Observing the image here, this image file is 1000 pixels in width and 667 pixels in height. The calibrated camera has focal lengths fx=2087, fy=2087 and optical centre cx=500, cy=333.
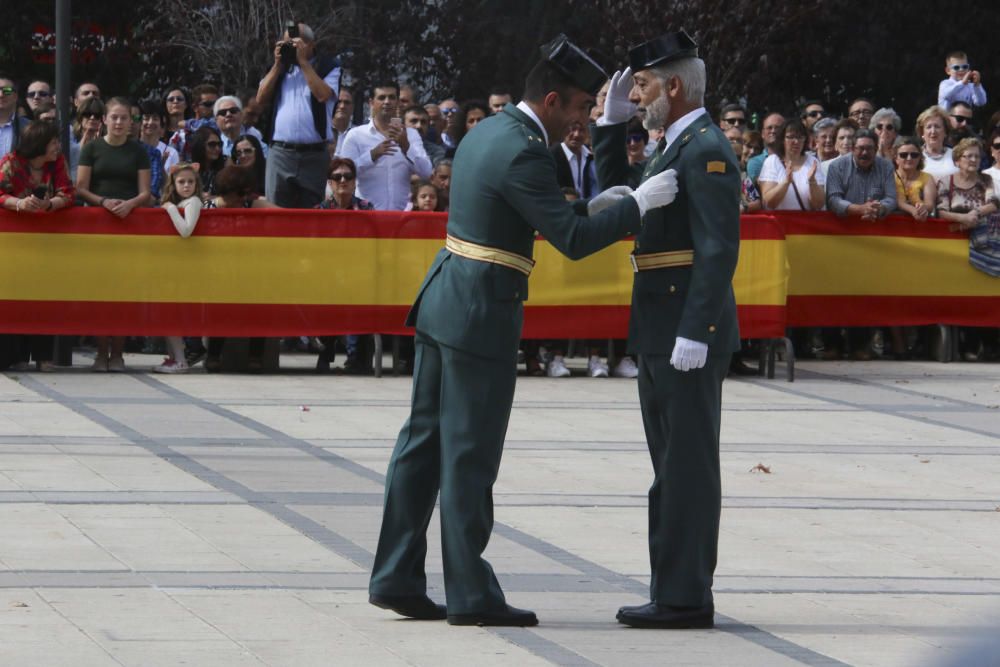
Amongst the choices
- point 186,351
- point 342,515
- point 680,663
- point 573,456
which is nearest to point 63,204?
point 186,351

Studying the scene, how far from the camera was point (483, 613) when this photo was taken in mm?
7062

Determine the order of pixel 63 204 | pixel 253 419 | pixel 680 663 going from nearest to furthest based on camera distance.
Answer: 1. pixel 680 663
2. pixel 253 419
3. pixel 63 204

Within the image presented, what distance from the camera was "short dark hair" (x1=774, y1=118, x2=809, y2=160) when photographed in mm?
16812

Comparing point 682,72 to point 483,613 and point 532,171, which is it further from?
point 483,613

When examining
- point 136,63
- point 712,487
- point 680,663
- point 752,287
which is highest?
point 136,63

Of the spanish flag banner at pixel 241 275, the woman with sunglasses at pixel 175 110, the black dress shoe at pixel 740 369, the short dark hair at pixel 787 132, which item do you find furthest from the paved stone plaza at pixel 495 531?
the woman with sunglasses at pixel 175 110

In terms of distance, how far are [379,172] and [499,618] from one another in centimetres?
966

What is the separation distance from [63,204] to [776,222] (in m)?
5.24

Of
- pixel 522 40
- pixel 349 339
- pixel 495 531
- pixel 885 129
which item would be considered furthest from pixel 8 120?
pixel 522 40

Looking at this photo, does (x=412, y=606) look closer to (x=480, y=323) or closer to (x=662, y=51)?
(x=480, y=323)

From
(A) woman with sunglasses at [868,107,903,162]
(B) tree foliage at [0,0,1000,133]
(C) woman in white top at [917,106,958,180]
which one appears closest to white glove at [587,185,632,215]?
(C) woman in white top at [917,106,958,180]

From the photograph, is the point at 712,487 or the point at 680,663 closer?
the point at 680,663

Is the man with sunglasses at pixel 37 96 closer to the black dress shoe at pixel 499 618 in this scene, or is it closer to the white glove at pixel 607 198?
the white glove at pixel 607 198

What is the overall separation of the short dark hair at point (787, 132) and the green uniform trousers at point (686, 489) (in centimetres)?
977
